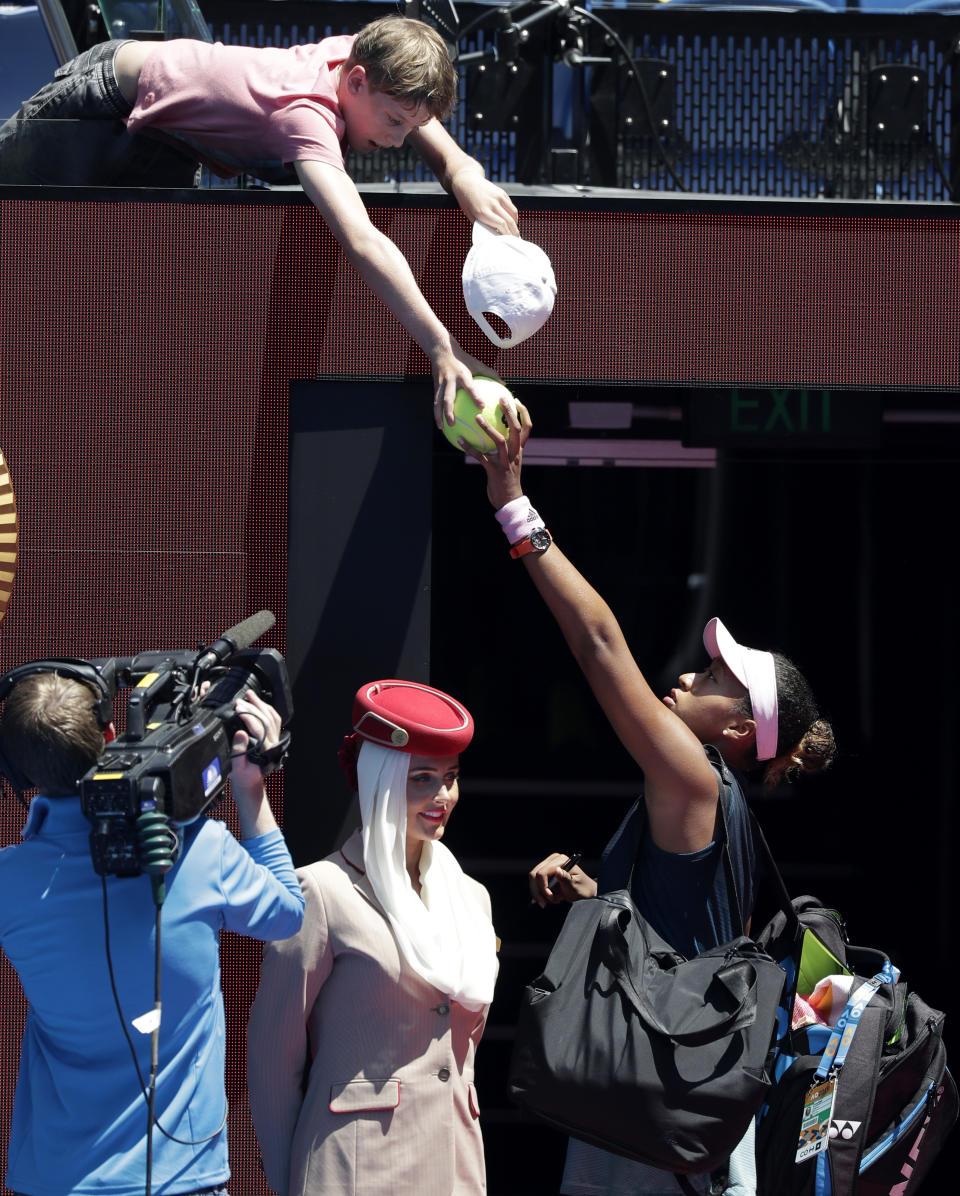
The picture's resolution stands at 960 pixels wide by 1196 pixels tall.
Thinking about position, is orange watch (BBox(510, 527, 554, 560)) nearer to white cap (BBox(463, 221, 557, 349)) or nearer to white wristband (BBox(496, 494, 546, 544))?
white wristband (BBox(496, 494, 546, 544))

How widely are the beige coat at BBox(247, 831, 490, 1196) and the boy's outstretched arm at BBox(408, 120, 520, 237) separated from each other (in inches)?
67.8

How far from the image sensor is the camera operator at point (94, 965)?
106 inches

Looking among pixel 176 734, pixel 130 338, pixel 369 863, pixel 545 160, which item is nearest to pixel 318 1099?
pixel 369 863

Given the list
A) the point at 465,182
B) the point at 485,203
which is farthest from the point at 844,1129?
the point at 465,182

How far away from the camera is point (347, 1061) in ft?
10.4

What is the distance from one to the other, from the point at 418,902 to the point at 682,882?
0.58m

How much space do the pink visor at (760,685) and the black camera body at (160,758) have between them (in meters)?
1.09

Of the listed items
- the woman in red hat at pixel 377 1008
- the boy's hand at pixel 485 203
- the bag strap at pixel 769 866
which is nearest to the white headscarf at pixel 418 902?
the woman in red hat at pixel 377 1008

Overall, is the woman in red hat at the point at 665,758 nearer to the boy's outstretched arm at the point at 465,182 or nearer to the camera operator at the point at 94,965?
the boy's outstretched arm at the point at 465,182

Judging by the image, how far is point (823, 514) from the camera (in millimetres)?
5871

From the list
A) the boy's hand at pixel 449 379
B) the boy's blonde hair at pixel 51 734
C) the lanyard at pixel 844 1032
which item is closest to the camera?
the boy's blonde hair at pixel 51 734

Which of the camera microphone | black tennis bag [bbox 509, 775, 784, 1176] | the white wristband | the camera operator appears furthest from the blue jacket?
the white wristband

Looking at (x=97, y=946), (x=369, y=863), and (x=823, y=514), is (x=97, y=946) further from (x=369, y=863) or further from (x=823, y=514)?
(x=823, y=514)

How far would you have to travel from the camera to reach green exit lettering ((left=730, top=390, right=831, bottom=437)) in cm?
423
